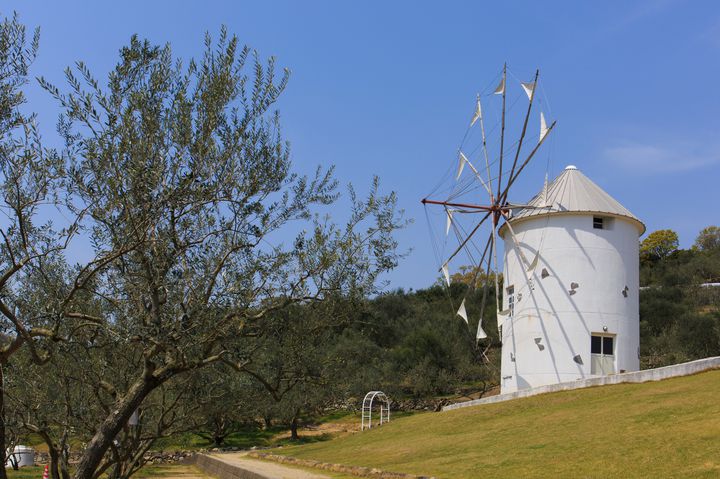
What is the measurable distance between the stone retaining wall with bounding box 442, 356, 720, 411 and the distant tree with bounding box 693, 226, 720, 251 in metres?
71.3

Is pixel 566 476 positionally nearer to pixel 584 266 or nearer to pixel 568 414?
pixel 568 414

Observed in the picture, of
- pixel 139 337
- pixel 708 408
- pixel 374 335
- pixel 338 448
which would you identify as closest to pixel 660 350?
pixel 374 335

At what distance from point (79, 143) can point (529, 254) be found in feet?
82.0

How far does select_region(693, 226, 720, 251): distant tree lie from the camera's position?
90.6 meters

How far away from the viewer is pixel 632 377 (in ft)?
78.1

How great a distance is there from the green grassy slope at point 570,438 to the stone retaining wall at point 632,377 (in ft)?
2.15

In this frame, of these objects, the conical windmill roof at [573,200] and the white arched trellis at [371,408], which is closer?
the conical windmill roof at [573,200]

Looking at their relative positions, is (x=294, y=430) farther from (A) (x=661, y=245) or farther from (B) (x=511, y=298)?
(A) (x=661, y=245)

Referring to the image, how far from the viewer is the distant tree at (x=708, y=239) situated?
9056cm

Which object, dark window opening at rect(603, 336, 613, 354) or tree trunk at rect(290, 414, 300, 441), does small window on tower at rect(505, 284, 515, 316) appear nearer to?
dark window opening at rect(603, 336, 613, 354)

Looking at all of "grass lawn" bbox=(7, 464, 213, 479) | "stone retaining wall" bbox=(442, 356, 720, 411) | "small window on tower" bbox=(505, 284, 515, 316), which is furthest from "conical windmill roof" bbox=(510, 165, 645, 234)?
"grass lawn" bbox=(7, 464, 213, 479)

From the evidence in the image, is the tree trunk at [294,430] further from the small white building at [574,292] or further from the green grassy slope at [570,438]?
the small white building at [574,292]

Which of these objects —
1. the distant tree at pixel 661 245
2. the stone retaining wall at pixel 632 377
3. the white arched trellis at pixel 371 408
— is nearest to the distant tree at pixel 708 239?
the distant tree at pixel 661 245

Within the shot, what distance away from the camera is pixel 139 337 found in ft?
23.7
